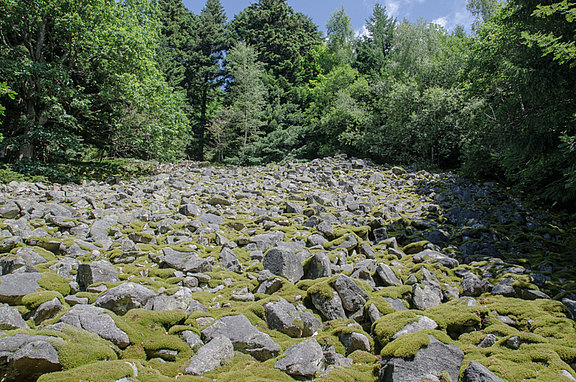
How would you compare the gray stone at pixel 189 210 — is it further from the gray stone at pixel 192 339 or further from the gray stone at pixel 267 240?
the gray stone at pixel 192 339

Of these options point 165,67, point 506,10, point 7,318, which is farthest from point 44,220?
point 165,67

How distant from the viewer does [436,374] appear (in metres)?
3.32

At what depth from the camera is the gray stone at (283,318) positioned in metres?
4.55

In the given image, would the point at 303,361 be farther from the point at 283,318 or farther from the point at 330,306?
the point at 330,306

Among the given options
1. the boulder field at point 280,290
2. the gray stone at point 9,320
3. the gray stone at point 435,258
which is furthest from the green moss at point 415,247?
the gray stone at point 9,320

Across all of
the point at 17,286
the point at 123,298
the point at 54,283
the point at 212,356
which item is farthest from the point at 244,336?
the point at 17,286

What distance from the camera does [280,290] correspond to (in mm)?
5691

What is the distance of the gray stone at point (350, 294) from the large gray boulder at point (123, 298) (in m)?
2.99

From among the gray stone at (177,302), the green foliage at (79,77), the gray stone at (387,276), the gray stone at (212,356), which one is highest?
the green foliage at (79,77)

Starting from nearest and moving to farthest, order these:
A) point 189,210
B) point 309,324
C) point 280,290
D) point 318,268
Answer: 1. point 309,324
2. point 280,290
3. point 318,268
4. point 189,210

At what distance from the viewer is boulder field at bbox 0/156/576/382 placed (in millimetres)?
3447

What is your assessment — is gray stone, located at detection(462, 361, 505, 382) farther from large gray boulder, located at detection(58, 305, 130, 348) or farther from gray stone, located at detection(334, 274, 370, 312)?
large gray boulder, located at detection(58, 305, 130, 348)

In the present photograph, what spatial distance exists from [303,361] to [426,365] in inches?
52.4

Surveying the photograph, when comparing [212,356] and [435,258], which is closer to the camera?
[212,356]
